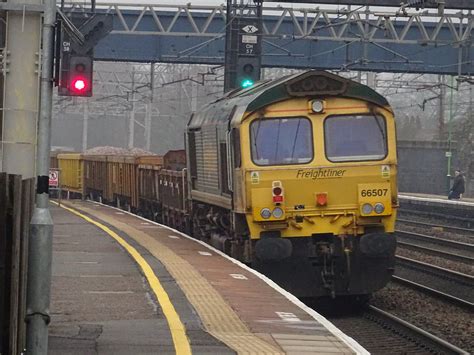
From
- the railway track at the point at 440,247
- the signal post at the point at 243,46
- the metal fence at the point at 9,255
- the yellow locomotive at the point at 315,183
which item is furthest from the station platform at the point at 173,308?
the signal post at the point at 243,46

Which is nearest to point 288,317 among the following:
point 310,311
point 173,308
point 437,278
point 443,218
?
point 310,311

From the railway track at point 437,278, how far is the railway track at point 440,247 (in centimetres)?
137

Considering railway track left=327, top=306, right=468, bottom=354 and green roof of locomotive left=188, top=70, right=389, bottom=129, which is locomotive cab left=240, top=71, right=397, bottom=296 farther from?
railway track left=327, top=306, right=468, bottom=354

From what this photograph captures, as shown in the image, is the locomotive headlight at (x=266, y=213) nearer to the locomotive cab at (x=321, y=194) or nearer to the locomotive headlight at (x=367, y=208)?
the locomotive cab at (x=321, y=194)

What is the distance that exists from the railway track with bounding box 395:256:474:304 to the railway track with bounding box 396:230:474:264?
1.37m

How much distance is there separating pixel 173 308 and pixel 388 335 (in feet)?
10.8

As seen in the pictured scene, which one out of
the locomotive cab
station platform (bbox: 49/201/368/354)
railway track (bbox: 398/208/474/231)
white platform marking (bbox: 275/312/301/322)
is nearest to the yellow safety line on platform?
station platform (bbox: 49/201/368/354)

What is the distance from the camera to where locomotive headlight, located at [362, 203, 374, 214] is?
1503cm

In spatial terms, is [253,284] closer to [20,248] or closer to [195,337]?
[195,337]

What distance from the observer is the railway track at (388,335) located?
39.9 ft

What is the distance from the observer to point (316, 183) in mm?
15164

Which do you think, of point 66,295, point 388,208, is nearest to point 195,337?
point 66,295

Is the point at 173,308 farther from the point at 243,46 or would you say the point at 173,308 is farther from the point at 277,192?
the point at 243,46

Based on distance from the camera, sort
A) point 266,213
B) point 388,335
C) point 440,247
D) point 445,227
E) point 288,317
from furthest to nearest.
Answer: point 445,227 → point 440,247 → point 266,213 → point 388,335 → point 288,317
